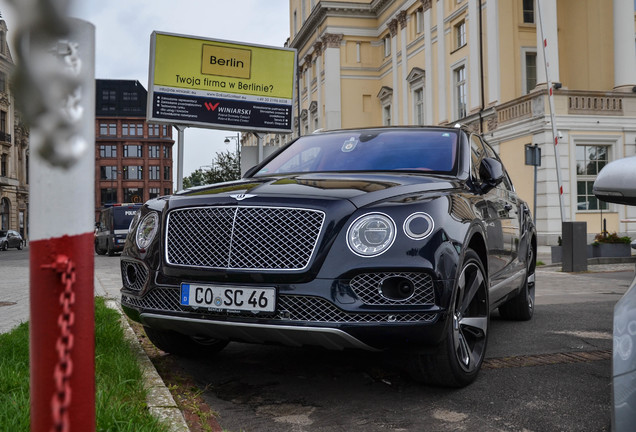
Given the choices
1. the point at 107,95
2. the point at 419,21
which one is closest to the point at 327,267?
the point at 107,95

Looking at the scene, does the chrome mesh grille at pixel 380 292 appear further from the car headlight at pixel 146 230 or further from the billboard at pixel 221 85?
the billboard at pixel 221 85

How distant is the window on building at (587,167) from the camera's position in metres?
22.3

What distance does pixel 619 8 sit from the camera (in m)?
24.0

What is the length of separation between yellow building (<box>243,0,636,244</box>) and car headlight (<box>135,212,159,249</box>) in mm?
11767

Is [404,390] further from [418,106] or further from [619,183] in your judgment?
[418,106]

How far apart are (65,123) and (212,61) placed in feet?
38.9

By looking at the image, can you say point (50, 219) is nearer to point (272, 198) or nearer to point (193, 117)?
point (272, 198)

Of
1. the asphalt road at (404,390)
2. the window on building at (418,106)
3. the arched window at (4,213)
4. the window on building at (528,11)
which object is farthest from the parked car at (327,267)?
the arched window at (4,213)

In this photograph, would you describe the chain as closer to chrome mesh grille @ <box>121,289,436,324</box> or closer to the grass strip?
the grass strip

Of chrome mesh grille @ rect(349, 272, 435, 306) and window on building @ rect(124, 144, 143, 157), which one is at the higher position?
window on building @ rect(124, 144, 143, 157)

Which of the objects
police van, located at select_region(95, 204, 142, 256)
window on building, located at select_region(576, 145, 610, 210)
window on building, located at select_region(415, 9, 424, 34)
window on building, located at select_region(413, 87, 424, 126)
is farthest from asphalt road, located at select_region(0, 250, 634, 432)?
window on building, located at select_region(415, 9, 424, 34)

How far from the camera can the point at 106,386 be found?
10.1ft

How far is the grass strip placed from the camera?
8.31 ft

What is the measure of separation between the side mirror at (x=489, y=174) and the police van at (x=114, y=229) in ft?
83.6
